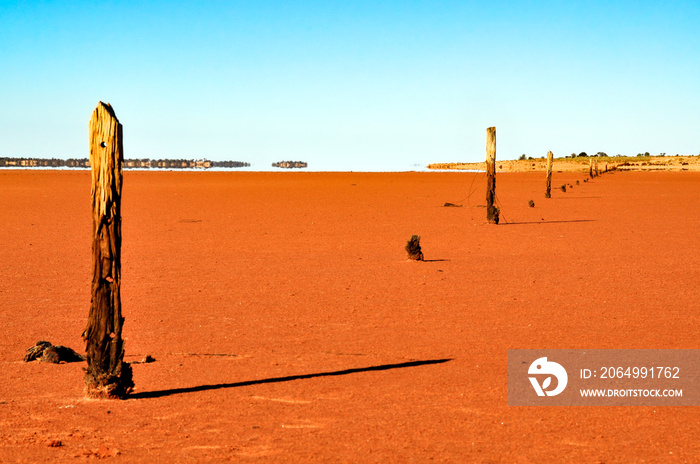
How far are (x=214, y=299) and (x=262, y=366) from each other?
11.2ft

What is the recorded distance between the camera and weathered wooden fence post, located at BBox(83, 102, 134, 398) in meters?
6.36

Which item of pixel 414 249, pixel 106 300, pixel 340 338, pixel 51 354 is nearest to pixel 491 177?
pixel 414 249

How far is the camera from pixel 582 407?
6.19 meters

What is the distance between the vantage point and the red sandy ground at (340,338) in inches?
214

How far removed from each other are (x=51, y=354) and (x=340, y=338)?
3.05 metres

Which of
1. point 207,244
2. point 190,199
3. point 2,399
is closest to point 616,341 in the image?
point 2,399

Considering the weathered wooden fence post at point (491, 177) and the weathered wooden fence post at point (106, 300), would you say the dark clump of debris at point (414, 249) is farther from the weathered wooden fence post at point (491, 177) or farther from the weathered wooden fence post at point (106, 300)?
the weathered wooden fence post at point (491, 177)

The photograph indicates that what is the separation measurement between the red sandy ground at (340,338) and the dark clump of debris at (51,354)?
0.15 meters

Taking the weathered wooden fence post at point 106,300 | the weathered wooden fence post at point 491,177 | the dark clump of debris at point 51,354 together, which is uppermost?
the weathered wooden fence post at point 491,177

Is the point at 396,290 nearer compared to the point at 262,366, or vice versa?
the point at 262,366

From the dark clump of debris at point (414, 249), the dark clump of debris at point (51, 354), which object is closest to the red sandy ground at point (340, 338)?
the dark clump of debris at point (51, 354)

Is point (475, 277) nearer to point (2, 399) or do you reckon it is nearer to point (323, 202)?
point (2, 399)

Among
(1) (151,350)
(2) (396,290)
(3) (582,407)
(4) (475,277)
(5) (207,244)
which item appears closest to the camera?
(3) (582,407)

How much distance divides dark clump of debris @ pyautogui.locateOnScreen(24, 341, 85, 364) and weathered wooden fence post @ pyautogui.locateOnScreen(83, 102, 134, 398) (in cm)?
121
